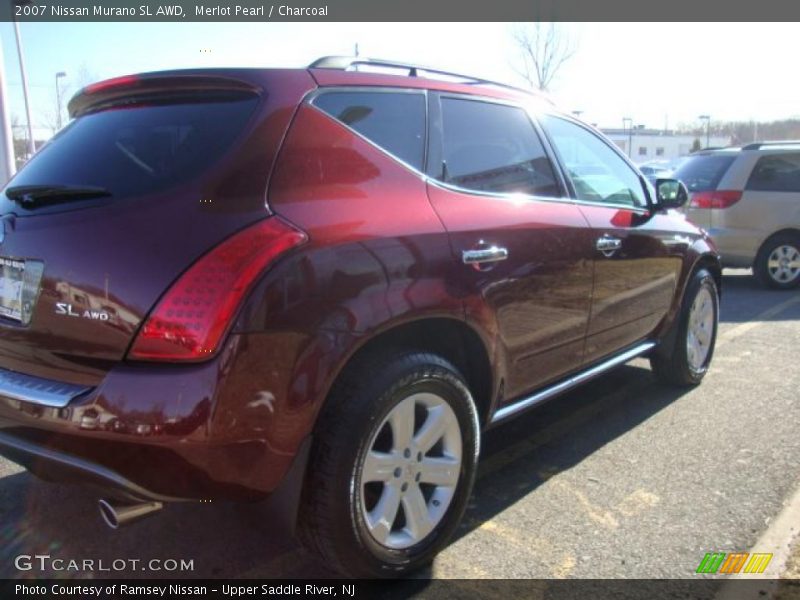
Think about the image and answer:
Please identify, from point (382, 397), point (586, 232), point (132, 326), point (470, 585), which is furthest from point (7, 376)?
point (586, 232)

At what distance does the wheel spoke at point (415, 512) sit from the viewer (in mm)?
2494

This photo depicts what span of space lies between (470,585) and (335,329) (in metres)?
1.16

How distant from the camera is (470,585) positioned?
250 centimetres

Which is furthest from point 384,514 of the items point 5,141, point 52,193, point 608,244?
point 5,141

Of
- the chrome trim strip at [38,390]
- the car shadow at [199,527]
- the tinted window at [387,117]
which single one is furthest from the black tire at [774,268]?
the chrome trim strip at [38,390]

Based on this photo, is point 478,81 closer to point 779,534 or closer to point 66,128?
point 66,128

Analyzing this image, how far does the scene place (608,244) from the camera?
3594 mm

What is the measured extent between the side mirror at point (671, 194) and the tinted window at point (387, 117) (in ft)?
7.57

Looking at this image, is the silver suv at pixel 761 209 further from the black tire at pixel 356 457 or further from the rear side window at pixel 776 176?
the black tire at pixel 356 457

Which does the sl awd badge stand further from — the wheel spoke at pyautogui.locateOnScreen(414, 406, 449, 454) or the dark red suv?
the wheel spoke at pyautogui.locateOnScreen(414, 406, 449, 454)

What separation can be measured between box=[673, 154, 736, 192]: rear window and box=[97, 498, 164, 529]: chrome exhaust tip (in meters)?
A: 8.34

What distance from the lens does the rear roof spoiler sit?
2.33 meters

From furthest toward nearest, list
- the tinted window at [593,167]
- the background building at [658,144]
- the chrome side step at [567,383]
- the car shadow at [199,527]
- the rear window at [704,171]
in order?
the background building at [658,144]
the rear window at [704,171]
the tinted window at [593,167]
the chrome side step at [567,383]
the car shadow at [199,527]

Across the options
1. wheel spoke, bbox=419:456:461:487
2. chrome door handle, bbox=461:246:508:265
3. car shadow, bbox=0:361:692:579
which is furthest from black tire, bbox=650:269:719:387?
wheel spoke, bbox=419:456:461:487
